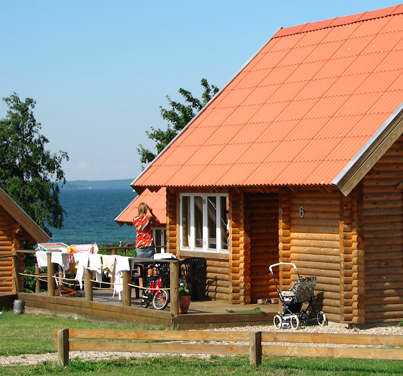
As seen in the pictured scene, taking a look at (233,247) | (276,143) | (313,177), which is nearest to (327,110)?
(276,143)

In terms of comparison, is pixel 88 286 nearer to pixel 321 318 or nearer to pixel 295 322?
pixel 295 322

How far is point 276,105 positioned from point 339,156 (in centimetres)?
386

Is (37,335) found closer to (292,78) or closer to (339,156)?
(339,156)

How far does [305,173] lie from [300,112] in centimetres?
A: 280

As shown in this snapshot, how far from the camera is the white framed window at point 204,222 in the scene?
1894 cm

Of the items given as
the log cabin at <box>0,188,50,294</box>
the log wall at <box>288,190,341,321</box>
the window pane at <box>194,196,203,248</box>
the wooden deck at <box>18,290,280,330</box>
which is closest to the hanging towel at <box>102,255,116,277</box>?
the wooden deck at <box>18,290,280,330</box>

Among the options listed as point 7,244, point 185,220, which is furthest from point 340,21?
point 7,244

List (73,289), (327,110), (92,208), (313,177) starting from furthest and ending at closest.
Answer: (92,208) < (73,289) < (327,110) < (313,177)

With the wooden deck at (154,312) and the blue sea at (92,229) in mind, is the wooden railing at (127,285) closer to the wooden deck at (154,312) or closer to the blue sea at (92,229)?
the wooden deck at (154,312)

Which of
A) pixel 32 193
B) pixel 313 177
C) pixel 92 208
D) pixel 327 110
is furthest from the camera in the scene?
pixel 92 208

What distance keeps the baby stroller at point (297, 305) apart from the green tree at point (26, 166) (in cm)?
2480

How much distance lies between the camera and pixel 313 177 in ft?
52.5

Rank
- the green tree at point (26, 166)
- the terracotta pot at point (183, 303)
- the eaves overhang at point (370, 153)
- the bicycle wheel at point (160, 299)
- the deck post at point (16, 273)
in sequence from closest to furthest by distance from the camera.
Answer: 1. the eaves overhang at point (370, 153)
2. the terracotta pot at point (183, 303)
3. the bicycle wheel at point (160, 299)
4. the deck post at point (16, 273)
5. the green tree at point (26, 166)

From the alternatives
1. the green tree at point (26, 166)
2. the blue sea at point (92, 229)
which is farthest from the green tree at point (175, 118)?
the blue sea at point (92, 229)
